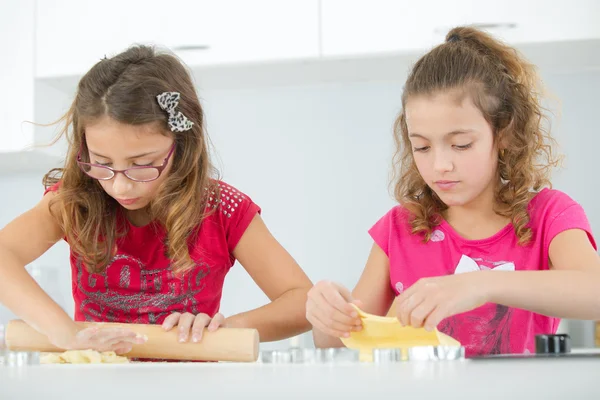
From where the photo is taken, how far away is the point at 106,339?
1.01m

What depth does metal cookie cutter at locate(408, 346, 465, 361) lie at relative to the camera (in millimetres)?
698

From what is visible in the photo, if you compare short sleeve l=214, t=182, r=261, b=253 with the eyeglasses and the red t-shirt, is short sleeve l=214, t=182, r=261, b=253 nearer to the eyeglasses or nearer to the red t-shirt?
the red t-shirt

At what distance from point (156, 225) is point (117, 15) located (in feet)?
3.86

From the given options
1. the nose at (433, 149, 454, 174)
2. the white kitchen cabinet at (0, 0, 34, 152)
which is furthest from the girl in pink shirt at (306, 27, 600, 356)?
the white kitchen cabinet at (0, 0, 34, 152)

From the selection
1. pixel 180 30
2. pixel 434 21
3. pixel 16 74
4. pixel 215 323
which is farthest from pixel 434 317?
pixel 16 74

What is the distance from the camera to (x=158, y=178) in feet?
4.31

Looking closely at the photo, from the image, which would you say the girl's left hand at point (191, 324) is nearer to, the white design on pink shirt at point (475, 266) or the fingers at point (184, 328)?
the fingers at point (184, 328)

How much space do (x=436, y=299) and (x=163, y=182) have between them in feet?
2.01

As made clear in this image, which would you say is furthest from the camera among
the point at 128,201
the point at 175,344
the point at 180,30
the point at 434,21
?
the point at 180,30

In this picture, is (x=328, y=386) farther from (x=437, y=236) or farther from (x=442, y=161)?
(x=437, y=236)

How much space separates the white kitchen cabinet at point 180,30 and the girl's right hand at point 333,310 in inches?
52.1

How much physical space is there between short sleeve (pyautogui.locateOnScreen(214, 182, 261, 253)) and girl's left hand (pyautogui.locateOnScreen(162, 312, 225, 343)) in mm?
324

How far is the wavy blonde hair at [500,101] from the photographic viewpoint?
4.21 ft

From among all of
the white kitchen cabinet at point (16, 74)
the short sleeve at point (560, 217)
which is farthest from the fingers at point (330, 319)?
the white kitchen cabinet at point (16, 74)
